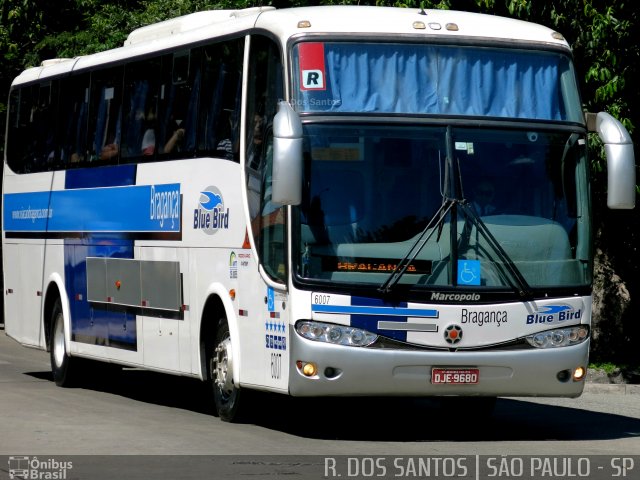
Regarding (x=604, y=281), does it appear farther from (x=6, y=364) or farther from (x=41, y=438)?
(x=41, y=438)

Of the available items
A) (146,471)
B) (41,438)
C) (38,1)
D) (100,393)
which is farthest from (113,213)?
(38,1)

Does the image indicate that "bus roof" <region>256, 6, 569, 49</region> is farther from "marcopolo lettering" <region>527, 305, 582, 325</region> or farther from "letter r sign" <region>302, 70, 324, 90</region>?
"marcopolo lettering" <region>527, 305, 582, 325</region>

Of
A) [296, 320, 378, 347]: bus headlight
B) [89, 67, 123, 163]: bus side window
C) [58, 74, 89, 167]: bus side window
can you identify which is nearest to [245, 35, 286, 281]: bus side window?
[296, 320, 378, 347]: bus headlight

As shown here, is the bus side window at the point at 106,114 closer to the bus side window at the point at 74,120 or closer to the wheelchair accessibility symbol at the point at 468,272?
the bus side window at the point at 74,120

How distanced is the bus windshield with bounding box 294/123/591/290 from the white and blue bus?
14 millimetres

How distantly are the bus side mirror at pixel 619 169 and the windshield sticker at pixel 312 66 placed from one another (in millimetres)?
2461

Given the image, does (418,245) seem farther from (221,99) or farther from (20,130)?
(20,130)

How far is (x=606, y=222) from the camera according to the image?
2259 centimetres

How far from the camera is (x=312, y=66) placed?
42.4 feet

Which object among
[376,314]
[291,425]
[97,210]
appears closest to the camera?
[376,314]

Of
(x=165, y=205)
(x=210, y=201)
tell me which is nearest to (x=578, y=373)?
(x=210, y=201)

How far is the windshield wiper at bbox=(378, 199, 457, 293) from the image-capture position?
12523 millimetres

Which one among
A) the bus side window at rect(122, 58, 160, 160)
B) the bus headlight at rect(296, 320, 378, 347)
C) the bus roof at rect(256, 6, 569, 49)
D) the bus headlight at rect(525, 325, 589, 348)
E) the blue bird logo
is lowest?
the bus headlight at rect(525, 325, 589, 348)

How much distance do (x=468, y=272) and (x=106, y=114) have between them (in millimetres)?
6327
